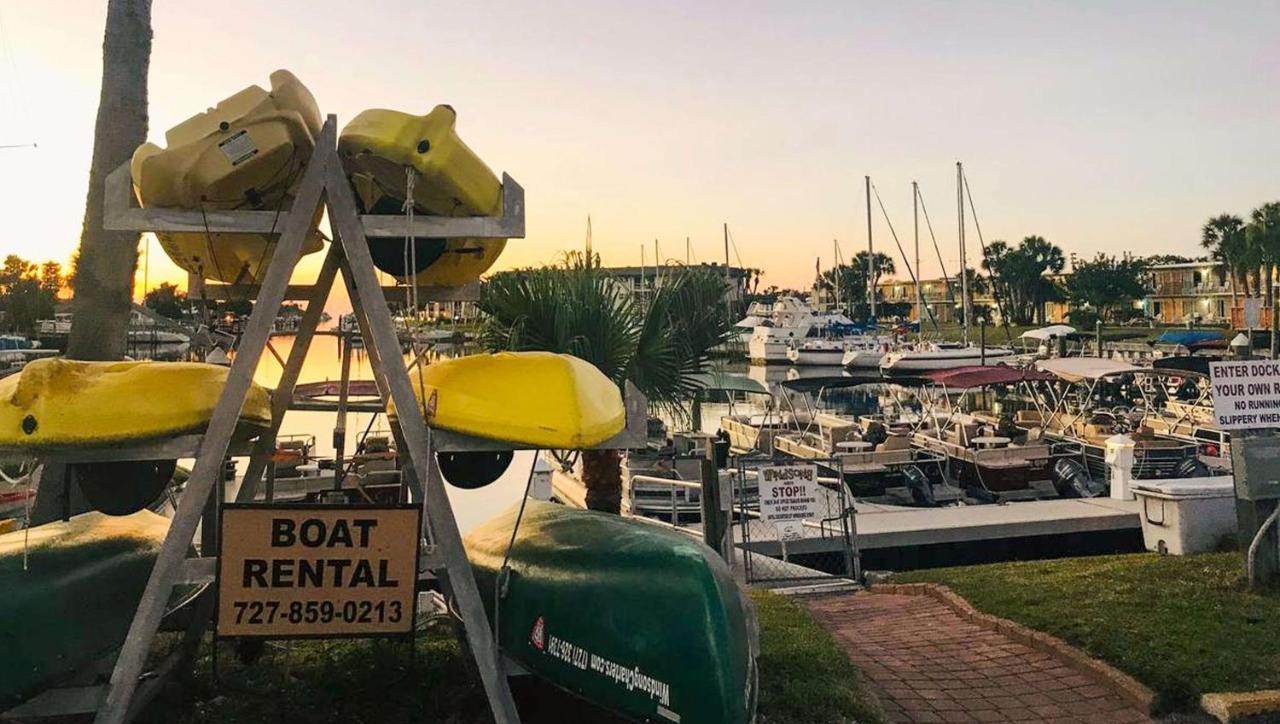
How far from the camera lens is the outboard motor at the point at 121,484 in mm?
Result: 5523

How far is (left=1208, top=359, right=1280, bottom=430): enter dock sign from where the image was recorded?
8.43m

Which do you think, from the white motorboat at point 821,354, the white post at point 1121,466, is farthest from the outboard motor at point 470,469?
the white motorboat at point 821,354

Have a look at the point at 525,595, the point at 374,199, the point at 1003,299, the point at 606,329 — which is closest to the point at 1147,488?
the point at 606,329

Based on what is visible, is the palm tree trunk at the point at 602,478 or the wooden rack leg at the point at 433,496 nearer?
the wooden rack leg at the point at 433,496

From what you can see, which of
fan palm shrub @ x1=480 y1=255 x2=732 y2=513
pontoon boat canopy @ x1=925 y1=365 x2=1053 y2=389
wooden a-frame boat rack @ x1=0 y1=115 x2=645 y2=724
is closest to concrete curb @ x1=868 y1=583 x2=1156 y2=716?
fan palm shrub @ x1=480 y1=255 x2=732 y2=513

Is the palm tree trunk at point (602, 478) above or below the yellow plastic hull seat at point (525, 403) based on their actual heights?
below

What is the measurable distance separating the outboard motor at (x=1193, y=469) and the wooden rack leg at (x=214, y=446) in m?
17.9

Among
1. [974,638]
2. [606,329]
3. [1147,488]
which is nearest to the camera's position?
[974,638]

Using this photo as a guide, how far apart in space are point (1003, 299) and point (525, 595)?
4184 inches

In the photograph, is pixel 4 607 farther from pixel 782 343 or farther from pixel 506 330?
pixel 782 343

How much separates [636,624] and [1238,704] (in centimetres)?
391

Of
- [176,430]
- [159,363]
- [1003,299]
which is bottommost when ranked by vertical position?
[176,430]

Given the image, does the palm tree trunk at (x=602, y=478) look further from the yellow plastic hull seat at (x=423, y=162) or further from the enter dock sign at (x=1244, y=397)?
the enter dock sign at (x=1244, y=397)

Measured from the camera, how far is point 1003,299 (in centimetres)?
10238
